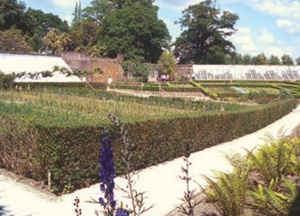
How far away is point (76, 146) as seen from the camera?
7160mm

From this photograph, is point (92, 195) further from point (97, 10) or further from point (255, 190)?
point (97, 10)

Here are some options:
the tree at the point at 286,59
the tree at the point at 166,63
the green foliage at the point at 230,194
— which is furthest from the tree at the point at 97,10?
the green foliage at the point at 230,194

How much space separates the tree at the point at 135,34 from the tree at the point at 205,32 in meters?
8.60

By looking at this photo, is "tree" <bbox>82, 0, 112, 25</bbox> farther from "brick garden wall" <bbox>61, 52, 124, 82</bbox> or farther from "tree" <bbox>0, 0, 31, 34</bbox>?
"brick garden wall" <bbox>61, 52, 124, 82</bbox>

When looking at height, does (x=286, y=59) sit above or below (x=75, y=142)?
above

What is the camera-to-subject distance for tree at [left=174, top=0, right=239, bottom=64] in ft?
206

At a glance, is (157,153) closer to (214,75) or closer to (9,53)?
(9,53)

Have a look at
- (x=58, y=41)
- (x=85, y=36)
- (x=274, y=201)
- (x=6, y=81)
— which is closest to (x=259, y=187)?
(x=274, y=201)

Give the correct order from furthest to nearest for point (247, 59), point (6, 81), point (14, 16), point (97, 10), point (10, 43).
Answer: point (247, 59) < point (97, 10) < point (14, 16) < point (10, 43) < point (6, 81)

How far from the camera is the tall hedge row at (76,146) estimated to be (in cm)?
695

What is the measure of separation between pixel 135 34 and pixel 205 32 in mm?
14876

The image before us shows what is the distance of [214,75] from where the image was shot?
50312mm

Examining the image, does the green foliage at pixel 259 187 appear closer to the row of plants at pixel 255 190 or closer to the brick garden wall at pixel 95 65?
the row of plants at pixel 255 190

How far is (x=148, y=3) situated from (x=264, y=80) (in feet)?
80.1
